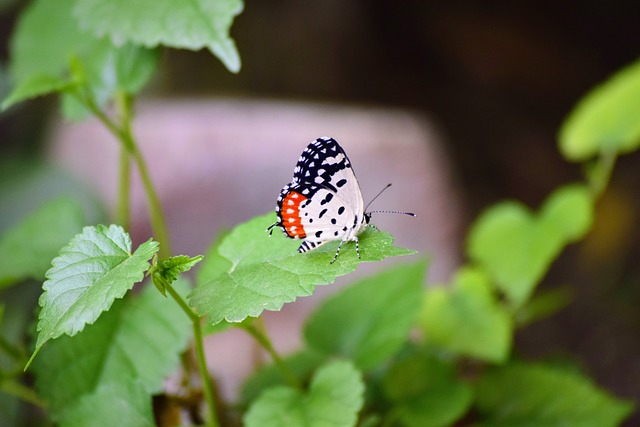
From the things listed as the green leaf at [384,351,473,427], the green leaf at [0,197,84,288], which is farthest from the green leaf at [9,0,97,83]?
the green leaf at [384,351,473,427]

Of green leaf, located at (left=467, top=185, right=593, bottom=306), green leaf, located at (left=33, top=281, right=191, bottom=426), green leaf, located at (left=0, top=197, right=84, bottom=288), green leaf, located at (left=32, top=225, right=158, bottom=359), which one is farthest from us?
green leaf, located at (left=467, top=185, right=593, bottom=306)

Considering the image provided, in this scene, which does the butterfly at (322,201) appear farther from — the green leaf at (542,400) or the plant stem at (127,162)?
the green leaf at (542,400)

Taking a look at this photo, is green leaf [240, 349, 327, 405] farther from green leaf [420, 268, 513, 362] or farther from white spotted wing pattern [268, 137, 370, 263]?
white spotted wing pattern [268, 137, 370, 263]

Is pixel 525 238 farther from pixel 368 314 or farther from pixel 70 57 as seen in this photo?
pixel 70 57

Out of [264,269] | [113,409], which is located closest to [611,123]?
[264,269]

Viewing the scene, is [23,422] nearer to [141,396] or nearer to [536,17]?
[141,396]

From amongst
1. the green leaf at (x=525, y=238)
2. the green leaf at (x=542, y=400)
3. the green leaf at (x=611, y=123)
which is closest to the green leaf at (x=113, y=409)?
the green leaf at (x=542, y=400)
